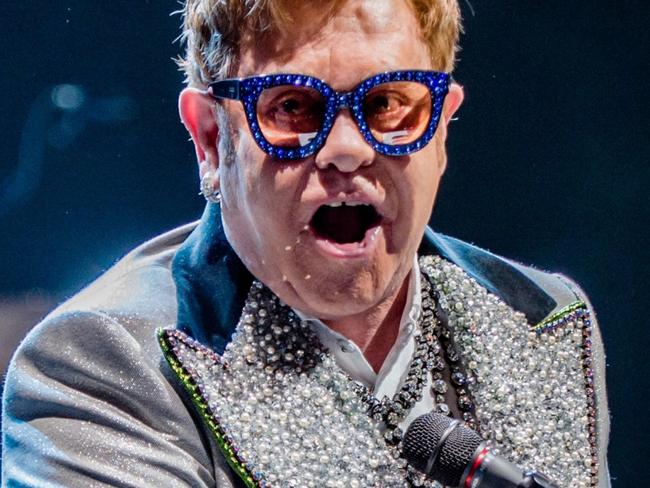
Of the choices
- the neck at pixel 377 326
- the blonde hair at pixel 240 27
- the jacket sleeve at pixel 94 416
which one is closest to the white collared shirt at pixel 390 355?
the neck at pixel 377 326

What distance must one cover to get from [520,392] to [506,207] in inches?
24.1

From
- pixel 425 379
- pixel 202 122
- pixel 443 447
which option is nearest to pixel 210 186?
pixel 202 122

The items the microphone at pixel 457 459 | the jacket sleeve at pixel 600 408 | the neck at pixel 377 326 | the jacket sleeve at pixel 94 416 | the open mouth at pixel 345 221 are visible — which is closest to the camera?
the microphone at pixel 457 459

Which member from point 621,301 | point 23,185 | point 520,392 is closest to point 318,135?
point 520,392

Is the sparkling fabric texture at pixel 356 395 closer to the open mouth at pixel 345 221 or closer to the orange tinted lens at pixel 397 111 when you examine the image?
the open mouth at pixel 345 221

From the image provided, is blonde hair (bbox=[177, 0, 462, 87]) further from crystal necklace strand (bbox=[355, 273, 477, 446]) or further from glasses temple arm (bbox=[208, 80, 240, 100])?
crystal necklace strand (bbox=[355, 273, 477, 446])

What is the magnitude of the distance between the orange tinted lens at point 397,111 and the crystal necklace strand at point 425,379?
358mm

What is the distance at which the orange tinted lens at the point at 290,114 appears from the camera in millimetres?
1291

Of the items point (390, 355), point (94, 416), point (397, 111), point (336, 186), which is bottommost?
point (94, 416)

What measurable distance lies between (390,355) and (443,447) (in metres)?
0.42

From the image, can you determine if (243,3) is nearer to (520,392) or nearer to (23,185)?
(23,185)

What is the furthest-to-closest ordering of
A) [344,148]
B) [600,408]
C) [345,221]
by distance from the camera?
[600,408] → [345,221] → [344,148]

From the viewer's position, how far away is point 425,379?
1.53 meters

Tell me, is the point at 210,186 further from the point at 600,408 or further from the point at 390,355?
the point at 600,408
